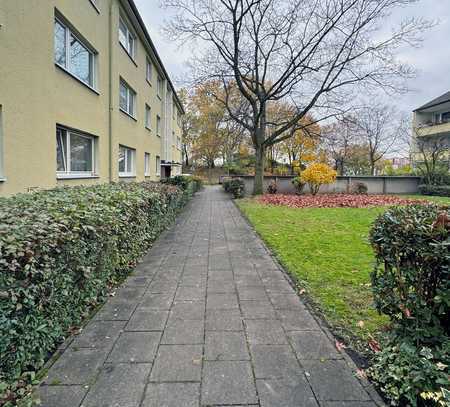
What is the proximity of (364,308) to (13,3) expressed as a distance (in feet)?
25.7

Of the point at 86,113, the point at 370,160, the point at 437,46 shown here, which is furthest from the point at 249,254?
the point at 370,160

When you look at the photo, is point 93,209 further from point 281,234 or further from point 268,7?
point 268,7

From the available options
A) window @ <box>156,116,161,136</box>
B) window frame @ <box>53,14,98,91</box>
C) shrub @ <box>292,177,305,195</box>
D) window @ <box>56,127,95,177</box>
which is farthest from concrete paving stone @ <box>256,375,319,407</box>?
window @ <box>156,116,161,136</box>

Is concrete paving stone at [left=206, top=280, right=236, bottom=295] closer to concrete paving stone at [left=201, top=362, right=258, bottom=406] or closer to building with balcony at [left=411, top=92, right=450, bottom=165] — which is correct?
concrete paving stone at [left=201, top=362, right=258, bottom=406]

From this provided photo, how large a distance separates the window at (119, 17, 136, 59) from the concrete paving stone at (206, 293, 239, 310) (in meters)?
11.6

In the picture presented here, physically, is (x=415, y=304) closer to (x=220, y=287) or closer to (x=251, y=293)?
(x=251, y=293)

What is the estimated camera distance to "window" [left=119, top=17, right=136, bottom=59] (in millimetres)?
11820

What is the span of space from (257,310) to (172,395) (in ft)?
5.07

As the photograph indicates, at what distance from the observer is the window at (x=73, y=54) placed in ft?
24.1

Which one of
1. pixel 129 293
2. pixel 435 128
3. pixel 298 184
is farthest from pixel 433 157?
pixel 129 293

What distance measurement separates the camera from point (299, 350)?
8.42 ft

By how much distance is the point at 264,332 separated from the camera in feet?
9.41

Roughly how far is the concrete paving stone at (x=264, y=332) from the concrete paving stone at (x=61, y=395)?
1.44m

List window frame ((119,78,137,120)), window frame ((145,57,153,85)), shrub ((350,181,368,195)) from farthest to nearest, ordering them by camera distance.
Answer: shrub ((350,181,368,195)) < window frame ((145,57,153,85)) < window frame ((119,78,137,120))
